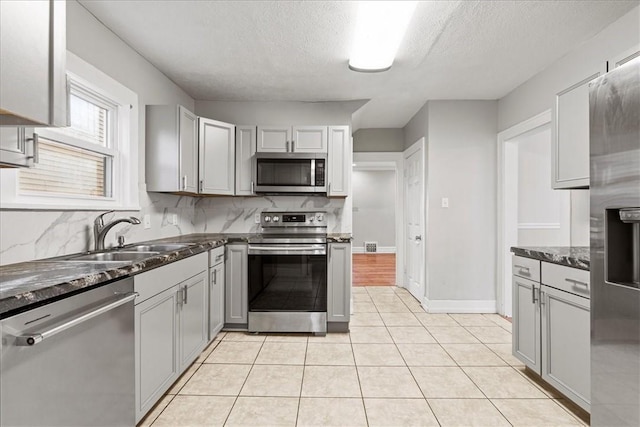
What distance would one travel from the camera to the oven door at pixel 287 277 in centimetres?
322

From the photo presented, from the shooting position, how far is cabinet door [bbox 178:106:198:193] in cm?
296

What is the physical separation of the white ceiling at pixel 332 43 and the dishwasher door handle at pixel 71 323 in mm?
1740

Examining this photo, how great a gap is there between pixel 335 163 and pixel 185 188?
1.49 m

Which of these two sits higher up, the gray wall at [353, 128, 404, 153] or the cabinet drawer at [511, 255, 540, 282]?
the gray wall at [353, 128, 404, 153]

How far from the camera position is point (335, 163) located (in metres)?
3.64

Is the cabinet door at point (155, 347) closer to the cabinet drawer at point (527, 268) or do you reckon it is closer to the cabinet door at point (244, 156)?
the cabinet door at point (244, 156)

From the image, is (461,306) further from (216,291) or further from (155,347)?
(155,347)

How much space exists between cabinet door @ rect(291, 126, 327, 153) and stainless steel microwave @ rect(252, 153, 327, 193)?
0.08 meters

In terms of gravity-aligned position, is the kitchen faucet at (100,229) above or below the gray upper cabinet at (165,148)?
below

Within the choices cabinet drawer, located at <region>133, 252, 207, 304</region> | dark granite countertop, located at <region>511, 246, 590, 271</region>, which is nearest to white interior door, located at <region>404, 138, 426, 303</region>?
dark granite countertop, located at <region>511, 246, 590, 271</region>

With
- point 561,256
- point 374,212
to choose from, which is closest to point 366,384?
point 561,256

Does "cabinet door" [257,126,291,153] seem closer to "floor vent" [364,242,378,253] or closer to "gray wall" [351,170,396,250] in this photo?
"gray wall" [351,170,396,250]

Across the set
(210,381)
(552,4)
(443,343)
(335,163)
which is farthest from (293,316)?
(552,4)

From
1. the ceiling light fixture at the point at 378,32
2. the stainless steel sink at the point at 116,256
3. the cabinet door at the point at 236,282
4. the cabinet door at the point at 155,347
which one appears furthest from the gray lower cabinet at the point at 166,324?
the ceiling light fixture at the point at 378,32
